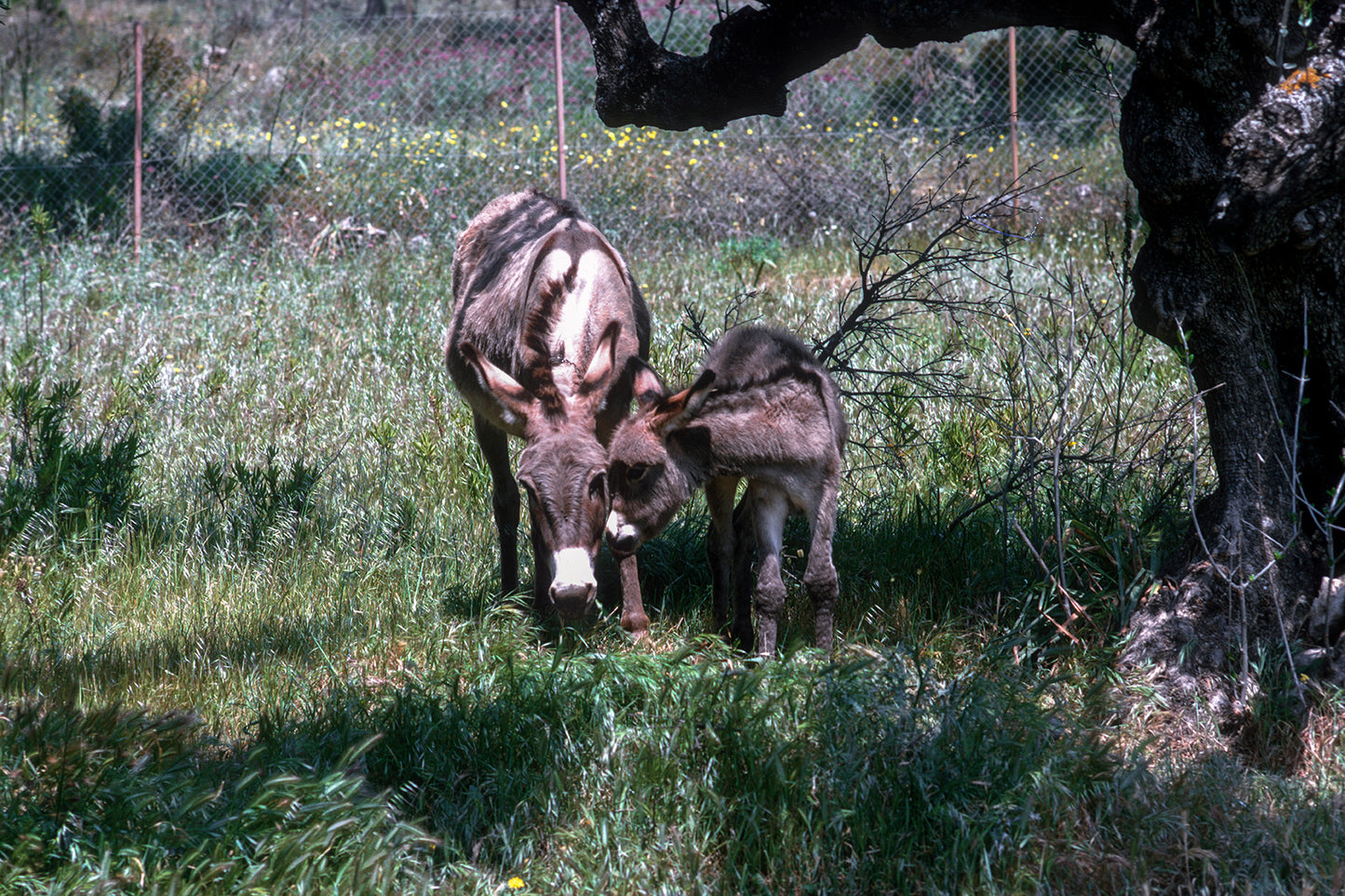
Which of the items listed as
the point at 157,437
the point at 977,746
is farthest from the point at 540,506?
the point at 157,437

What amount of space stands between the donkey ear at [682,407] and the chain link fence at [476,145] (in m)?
7.33

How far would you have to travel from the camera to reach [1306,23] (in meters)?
3.29

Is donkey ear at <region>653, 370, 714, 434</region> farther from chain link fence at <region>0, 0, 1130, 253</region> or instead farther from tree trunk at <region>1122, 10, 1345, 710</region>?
chain link fence at <region>0, 0, 1130, 253</region>

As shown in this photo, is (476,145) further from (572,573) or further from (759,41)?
(572,573)

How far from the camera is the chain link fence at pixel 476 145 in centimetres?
1218

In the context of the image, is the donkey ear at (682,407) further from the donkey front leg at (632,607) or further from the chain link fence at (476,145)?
the chain link fence at (476,145)

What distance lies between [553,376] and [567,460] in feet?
1.37

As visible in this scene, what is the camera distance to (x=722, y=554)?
482 cm

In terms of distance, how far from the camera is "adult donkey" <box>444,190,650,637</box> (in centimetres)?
429

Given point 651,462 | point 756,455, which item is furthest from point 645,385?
point 756,455

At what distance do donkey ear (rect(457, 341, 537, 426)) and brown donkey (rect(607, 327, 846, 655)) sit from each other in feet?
1.36

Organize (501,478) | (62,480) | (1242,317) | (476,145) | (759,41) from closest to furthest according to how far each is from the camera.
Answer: (1242,317), (759,41), (62,480), (501,478), (476,145)

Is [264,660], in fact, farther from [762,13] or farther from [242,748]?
[762,13]

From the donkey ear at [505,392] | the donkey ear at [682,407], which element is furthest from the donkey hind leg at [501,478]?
the donkey ear at [682,407]
